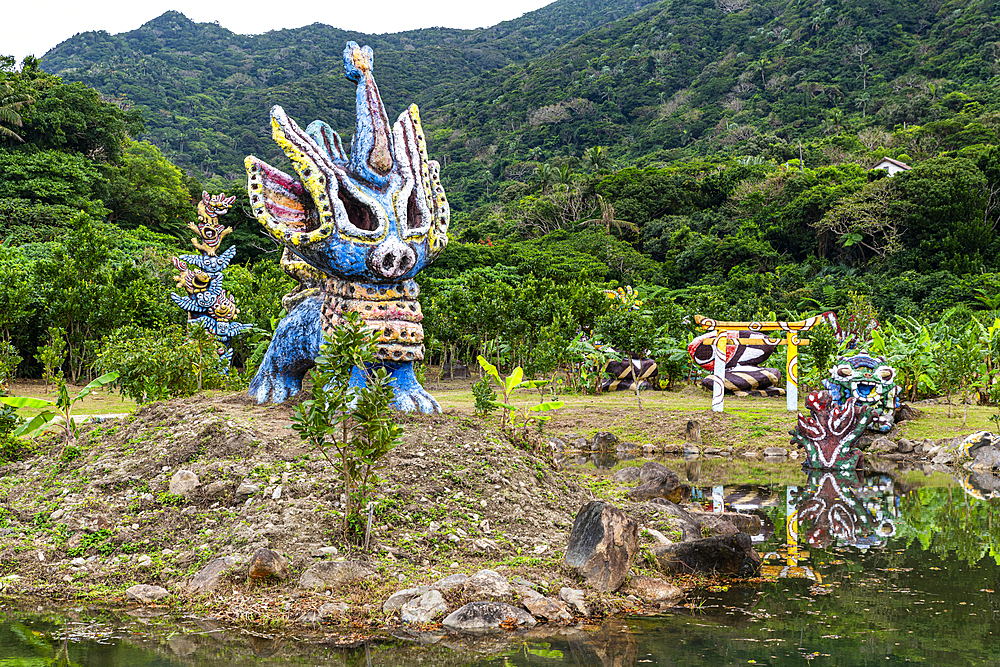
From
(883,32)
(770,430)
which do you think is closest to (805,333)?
(770,430)

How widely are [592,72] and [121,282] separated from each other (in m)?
77.5

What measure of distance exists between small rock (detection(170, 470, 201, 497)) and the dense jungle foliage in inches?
419

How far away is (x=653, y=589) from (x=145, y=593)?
3.41m

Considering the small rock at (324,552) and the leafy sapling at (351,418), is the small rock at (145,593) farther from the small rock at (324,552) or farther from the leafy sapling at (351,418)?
the leafy sapling at (351,418)

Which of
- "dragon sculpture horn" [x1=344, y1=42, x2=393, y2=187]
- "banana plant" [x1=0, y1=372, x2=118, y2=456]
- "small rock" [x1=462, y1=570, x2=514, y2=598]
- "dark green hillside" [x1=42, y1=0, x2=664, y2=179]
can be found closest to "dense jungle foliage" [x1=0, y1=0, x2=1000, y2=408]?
"dark green hillside" [x1=42, y1=0, x2=664, y2=179]

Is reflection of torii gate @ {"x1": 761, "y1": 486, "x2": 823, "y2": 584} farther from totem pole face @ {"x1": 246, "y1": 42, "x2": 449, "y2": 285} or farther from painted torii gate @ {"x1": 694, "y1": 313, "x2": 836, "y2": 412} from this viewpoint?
painted torii gate @ {"x1": 694, "y1": 313, "x2": 836, "y2": 412}

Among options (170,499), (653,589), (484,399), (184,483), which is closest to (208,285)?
(484,399)

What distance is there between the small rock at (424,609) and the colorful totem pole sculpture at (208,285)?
14.4 metres

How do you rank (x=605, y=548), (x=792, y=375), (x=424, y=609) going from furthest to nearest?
(x=792, y=375), (x=605, y=548), (x=424, y=609)

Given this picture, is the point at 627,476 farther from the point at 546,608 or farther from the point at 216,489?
the point at 216,489

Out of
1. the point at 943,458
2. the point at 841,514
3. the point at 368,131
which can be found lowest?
the point at 943,458

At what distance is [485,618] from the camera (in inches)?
187

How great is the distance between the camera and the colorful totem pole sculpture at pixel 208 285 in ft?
61.0

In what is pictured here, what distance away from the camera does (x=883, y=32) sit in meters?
74.1
